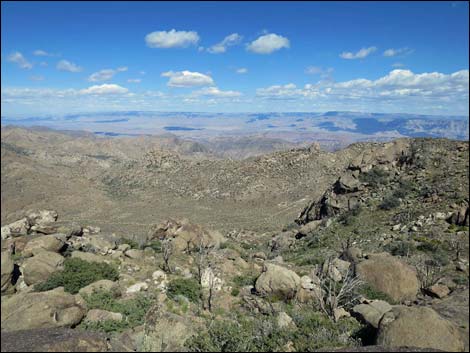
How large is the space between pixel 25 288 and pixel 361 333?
13.4 meters

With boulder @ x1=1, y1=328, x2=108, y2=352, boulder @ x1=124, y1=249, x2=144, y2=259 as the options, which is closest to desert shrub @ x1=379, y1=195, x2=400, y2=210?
boulder @ x1=124, y1=249, x2=144, y2=259

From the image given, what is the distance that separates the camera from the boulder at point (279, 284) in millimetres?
18297

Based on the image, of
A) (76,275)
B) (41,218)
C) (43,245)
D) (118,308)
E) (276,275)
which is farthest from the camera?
(41,218)

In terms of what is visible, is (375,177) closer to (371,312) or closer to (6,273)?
(371,312)

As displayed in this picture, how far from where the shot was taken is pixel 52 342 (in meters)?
9.53

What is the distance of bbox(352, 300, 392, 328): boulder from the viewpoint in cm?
1380

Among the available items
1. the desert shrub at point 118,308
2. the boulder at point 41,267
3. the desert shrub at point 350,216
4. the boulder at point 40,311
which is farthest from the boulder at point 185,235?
the boulder at point 40,311

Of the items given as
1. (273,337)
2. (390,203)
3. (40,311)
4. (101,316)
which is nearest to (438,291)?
(273,337)

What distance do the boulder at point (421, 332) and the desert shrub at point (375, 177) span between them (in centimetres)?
2991

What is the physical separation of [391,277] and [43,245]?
18.2 m

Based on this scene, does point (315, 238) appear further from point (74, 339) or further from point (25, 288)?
point (74, 339)

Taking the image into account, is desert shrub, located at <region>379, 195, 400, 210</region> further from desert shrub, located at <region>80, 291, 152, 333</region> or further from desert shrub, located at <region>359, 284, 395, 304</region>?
desert shrub, located at <region>80, 291, 152, 333</region>

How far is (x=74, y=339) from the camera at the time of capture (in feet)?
31.0

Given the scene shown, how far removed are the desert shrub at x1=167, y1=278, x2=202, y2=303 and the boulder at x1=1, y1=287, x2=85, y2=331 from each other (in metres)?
5.14
